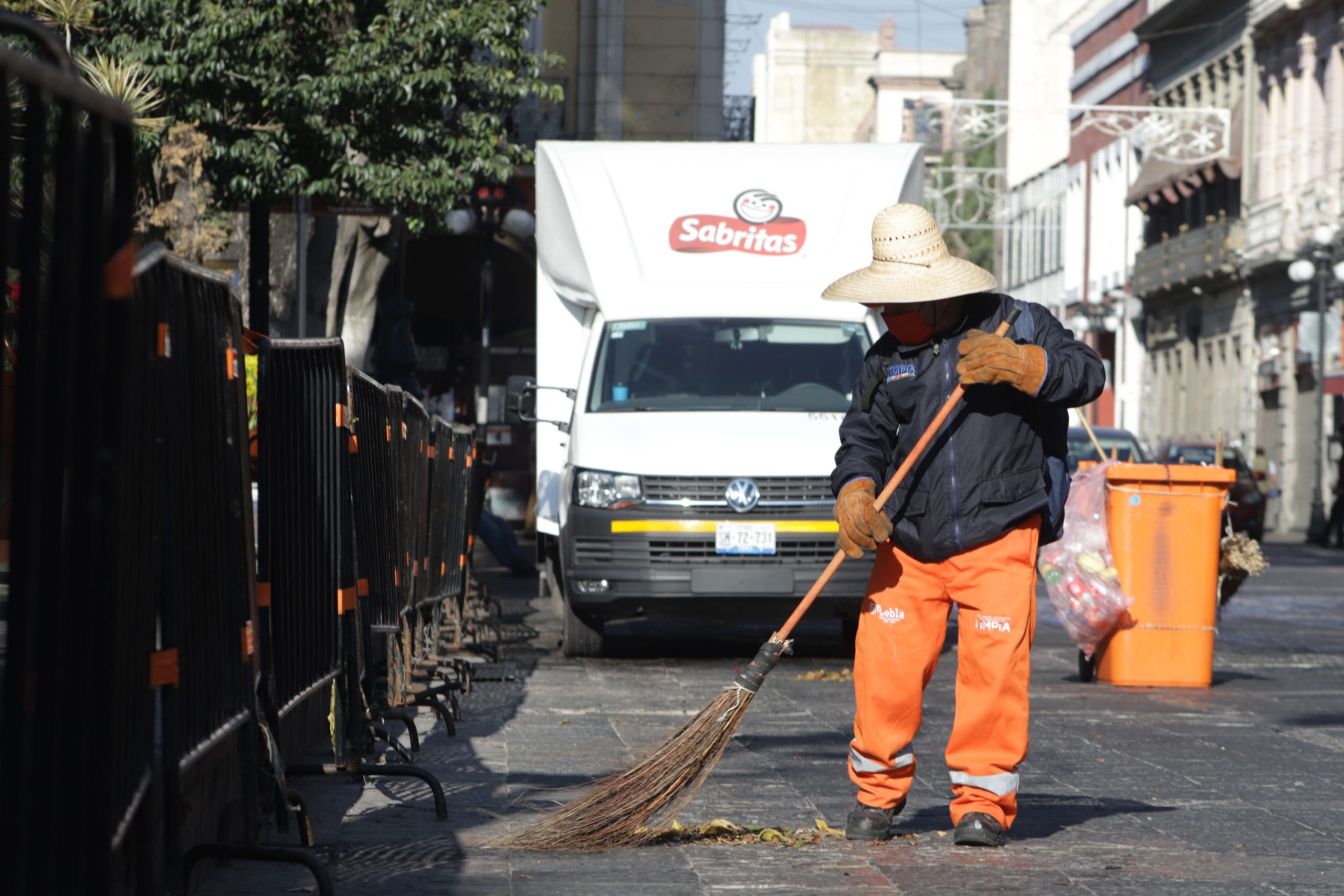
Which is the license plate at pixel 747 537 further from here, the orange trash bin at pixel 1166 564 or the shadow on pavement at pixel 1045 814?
the shadow on pavement at pixel 1045 814

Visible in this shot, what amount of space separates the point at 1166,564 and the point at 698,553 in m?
2.51

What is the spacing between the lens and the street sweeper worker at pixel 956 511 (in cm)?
575

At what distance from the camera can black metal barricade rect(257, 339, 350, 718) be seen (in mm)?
5461

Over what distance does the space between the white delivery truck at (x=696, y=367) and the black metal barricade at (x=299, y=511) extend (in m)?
4.84

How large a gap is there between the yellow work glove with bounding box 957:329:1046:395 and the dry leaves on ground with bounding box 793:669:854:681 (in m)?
5.25

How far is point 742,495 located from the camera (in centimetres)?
1119

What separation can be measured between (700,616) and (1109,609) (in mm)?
2322

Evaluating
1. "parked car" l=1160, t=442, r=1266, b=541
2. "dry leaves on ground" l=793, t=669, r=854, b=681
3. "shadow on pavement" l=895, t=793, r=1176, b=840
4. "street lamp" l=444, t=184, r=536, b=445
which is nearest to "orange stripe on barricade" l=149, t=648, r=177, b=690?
"shadow on pavement" l=895, t=793, r=1176, b=840

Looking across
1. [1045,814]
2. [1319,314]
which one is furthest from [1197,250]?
[1045,814]

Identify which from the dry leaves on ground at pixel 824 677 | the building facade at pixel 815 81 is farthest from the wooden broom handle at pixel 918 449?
the building facade at pixel 815 81

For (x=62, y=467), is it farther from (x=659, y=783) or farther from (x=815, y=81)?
(x=815, y=81)

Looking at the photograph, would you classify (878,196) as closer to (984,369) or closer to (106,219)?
(984,369)

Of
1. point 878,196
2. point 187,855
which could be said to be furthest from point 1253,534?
point 187,855

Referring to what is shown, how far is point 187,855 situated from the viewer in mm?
4434
